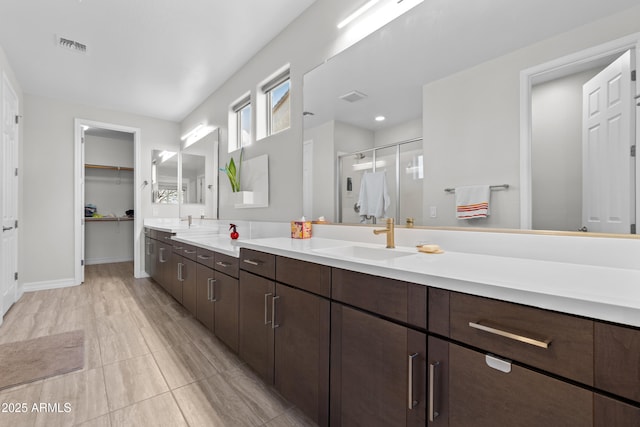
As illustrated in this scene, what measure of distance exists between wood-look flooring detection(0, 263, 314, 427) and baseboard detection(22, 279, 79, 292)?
1.09 metres

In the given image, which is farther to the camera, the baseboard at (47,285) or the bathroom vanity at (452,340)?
the baseboard at (47,285)

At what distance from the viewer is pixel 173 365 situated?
190 centimetres

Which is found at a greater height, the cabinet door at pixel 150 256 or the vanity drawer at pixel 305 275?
the vanity drawer at pixel 305 275

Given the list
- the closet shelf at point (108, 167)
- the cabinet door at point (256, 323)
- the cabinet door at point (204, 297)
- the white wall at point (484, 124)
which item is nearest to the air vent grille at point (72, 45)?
the cabinet door at point (204, 297)

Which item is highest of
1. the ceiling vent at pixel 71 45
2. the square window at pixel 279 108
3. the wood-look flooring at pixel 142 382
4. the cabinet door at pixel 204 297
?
the ceiling vent at pixel 71 45

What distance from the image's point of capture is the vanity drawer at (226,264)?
187 centimetres

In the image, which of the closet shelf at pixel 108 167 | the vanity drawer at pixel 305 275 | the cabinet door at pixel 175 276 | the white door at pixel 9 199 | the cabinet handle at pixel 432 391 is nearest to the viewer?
the cabinet handle at pixel 432 391

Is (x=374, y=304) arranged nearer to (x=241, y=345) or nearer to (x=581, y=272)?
(x=581, y=272)

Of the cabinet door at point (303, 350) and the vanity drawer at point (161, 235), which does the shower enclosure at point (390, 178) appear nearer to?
the cabinet door at point (303, 350)

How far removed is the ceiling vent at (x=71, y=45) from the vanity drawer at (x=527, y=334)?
3650 mm

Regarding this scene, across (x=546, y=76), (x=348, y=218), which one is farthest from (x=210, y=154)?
(x=546, y=76)

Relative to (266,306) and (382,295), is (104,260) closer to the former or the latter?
(266,306)

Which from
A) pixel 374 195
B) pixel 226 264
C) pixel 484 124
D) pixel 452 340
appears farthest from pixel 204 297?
pixel 484 124

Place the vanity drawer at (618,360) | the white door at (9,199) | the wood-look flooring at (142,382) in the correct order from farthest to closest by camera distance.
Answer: the white door at (9,199)
the wood-look flooring at (142,382)
the vanity drawer at (618,360)
